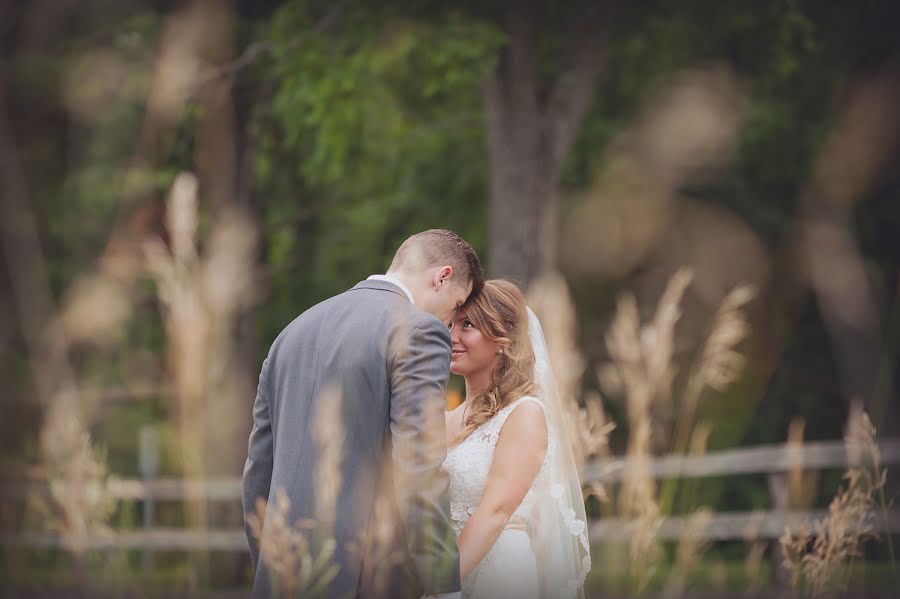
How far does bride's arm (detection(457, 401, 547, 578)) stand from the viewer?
12.3 ft

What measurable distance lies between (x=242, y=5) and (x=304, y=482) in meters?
7.18

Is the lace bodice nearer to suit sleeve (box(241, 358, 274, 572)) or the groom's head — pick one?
the groom's head

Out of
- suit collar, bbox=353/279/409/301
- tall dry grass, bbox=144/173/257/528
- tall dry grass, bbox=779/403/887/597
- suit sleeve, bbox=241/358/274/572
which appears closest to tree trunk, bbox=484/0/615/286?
suit collar, bbox=353/279/409/301

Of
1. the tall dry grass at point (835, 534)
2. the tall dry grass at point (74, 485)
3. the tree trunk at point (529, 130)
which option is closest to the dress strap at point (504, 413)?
the tall dry grass at point (835, 534)

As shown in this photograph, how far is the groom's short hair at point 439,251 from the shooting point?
3.67m

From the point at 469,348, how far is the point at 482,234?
9071 millimetres

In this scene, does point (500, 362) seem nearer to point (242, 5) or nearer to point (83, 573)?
point (83, 573)

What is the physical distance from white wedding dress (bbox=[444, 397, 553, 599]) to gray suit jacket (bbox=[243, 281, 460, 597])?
2.78 ft

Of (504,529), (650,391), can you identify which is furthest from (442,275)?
(504,529)

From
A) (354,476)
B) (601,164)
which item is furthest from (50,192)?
(354,476)

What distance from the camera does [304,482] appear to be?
10.7 feet

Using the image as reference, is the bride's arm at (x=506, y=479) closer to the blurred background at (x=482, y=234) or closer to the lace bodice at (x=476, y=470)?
the lace bodice at (x=476, y=470)

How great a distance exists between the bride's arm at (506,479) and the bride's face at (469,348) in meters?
0.33

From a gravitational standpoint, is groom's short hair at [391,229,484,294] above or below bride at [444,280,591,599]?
above
